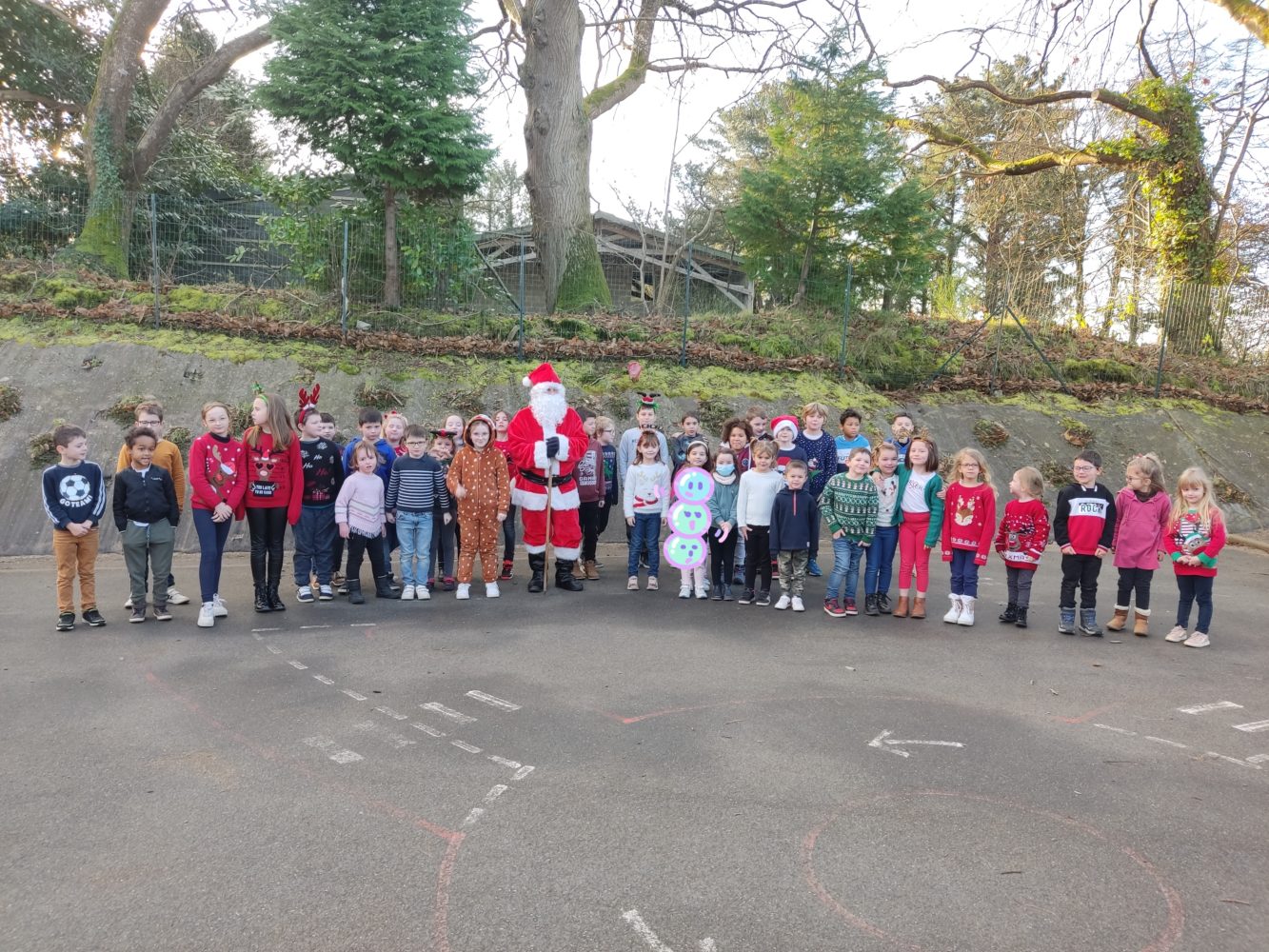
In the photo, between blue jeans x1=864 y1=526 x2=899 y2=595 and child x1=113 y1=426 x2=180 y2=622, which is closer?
child x1=113 y1=426 x2=180 y2=622

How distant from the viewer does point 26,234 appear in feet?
52.4

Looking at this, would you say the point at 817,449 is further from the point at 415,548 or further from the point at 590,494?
the point at 415,548

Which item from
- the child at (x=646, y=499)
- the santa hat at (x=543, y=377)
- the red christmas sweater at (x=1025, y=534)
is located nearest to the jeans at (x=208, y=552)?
the santa hat at (x=543, y=377)

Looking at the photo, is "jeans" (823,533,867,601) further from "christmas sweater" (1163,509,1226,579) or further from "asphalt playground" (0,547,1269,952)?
"christmas sweater" (1163,509,1226,579)

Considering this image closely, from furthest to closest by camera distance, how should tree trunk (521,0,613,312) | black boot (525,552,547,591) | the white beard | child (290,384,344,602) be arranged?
tree trunk (521,0,613,312) < the white beard < black boot (525,552,547,591) < child (290,384,344,602)

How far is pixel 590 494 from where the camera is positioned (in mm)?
8836

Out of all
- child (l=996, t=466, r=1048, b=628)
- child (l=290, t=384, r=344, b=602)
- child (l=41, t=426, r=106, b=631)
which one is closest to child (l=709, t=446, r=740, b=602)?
child (l=996, t=466, r=1048, b=628)

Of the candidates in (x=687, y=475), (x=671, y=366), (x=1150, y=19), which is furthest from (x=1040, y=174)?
(x=687, y=475)

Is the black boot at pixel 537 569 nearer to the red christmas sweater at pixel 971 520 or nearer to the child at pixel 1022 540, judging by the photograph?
the red christmas sweater at pixel 971 520

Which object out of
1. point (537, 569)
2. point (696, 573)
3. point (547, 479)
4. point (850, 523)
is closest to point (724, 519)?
point (696, 573)

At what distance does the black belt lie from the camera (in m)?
8.35

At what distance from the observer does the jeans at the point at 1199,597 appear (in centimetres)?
695

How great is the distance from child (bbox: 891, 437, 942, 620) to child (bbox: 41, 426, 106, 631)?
6.97 metres

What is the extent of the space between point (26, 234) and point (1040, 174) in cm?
2536
